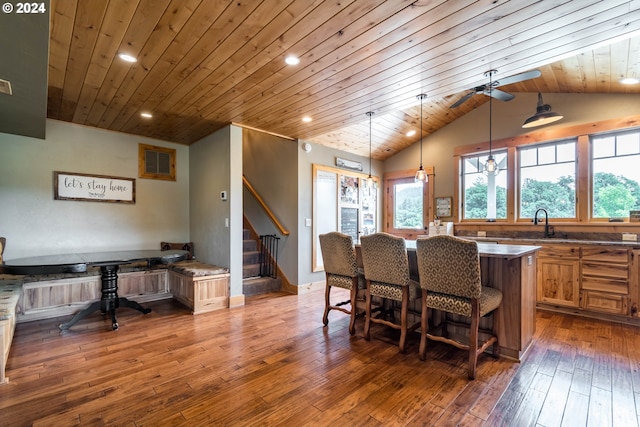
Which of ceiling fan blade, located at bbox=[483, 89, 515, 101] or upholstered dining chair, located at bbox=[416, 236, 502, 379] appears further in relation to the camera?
ceiling fan blade, located at bbox=[483, 89, 515, 101]

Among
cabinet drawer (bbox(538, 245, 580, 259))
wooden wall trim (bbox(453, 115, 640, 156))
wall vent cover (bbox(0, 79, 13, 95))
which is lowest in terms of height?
cabinet drawer (bbox(538, 245, 580, 259))

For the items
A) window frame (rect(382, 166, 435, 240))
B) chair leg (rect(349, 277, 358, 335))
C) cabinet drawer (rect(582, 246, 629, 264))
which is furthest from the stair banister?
cabinet drawer (rect(582, 246, 629, 264))

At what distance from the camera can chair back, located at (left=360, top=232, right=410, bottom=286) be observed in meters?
2.70

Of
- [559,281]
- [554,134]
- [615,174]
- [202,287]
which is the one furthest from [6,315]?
[615,174]

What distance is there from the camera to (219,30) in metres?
2.12

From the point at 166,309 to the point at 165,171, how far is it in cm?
228

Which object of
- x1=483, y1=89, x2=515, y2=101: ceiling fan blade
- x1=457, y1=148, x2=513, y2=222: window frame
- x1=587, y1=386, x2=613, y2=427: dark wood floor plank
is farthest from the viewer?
x1=457, y1=148, x2=513, y2=222: window frame

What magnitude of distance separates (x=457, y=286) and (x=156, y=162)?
188 inches

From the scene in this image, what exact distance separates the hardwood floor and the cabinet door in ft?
1.67

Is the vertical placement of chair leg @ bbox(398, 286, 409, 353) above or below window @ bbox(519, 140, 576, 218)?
below

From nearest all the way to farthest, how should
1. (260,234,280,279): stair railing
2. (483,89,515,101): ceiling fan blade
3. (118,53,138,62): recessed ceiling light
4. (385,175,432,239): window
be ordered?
(118,53,138,62): recessed ceiling light, (483,89,515,101): ceiling fan blade, (260,234,280,279): stair railing, (385,175,432,239): window

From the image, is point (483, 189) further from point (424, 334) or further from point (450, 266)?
point (424, 334)

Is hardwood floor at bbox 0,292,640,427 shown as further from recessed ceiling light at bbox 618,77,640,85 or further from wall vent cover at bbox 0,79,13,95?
recessed ceiling light at bbox 618,77,640,85

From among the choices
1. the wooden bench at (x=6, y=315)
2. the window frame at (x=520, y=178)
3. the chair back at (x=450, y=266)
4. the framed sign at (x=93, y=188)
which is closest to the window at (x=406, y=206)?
the window frame at (x=520, y=178)
